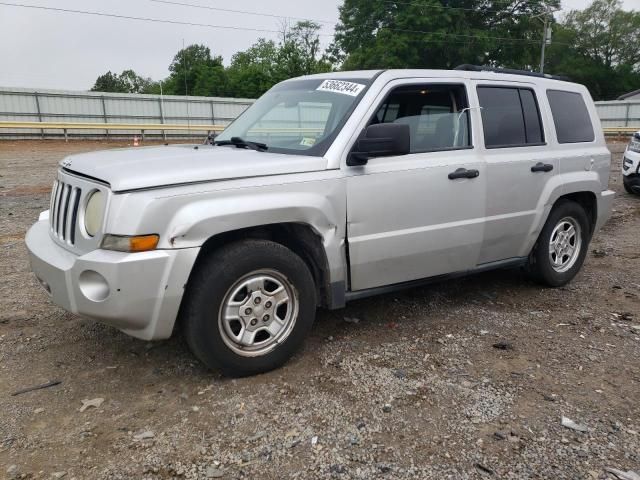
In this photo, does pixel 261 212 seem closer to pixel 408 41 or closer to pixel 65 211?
pixel 65 211

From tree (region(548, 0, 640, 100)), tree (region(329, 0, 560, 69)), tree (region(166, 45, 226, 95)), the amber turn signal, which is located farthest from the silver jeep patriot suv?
tree (region(548, 0, 640, 100))

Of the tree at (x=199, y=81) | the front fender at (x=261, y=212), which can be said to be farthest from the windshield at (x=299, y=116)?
the tree at (x=199, y=81)

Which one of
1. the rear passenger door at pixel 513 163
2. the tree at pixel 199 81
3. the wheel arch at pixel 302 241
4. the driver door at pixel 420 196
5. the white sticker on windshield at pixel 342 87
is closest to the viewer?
the wheel arch at pixel 302 241

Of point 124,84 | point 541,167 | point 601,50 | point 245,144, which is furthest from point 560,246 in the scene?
point 124,84

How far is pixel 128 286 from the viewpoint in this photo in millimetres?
2852

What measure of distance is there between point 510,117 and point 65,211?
342 cm

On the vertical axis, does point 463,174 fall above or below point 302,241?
above

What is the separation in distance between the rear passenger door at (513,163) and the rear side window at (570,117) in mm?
186

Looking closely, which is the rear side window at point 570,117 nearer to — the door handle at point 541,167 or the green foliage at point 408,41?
the door handle at point 541,167

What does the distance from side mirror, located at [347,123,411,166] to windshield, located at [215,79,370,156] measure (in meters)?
0.20

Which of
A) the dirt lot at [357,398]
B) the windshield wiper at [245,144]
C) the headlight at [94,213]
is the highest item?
the windshield wiper at [245,144]

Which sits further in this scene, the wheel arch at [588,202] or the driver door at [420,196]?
the wheel arch at [588,202]

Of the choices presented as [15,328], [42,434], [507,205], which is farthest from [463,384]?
[15,328]

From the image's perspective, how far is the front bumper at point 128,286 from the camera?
2844 millimetres
